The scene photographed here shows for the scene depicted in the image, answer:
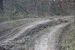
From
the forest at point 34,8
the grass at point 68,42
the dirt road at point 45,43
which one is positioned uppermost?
the forest at point 34,8

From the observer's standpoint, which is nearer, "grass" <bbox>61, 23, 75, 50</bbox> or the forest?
"grass" <bbox>61, 23, 75, 50</bbox>

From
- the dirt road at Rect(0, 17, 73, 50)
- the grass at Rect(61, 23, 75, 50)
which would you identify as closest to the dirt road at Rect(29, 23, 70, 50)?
the dirt road at Rect(0, 17, 73, 50)

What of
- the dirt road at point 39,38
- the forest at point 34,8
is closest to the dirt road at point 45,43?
the dirt road at point 39,38

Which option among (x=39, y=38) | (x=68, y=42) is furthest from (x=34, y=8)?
(x=68, y=42)

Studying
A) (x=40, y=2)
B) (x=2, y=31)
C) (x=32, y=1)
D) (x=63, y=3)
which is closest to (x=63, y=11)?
(x=63, y=3)

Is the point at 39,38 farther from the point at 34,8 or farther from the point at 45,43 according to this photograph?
the point at 34,8

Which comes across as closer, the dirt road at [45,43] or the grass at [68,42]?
the dirt road at [45,43]

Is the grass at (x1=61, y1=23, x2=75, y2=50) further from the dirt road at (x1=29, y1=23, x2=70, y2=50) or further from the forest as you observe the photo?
the forest

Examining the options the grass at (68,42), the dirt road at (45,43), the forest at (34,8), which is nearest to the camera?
the dirt road at (45,43)

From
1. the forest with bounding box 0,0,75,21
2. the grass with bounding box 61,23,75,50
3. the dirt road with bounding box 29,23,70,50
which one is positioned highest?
the forest with bounding box 0,0,75,21

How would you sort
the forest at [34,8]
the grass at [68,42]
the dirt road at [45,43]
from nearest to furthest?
the dirt road at [45,43] → the grass at [68,42] → the forest at [34,8]

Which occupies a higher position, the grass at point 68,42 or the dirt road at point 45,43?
the dirt road at point 45,43

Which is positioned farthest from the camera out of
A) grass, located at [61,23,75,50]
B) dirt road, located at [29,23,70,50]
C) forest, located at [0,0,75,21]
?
forest, located at [0,0,75,21]

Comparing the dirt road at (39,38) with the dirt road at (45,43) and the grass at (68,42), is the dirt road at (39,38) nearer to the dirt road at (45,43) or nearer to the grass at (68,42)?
the dirt road at (45,43)
